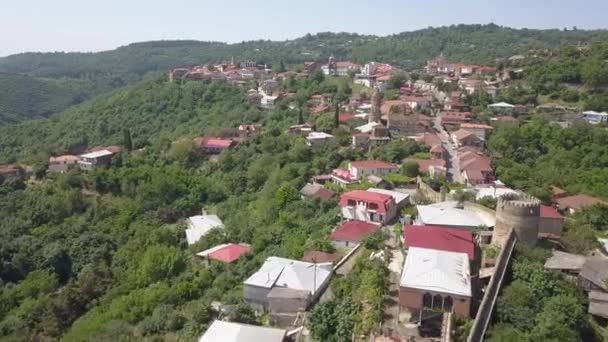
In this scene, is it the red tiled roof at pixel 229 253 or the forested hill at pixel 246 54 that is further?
the forested hill at pixel 246 54

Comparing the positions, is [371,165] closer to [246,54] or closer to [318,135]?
[318,135]

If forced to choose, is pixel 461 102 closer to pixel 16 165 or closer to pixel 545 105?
pixel 545 105

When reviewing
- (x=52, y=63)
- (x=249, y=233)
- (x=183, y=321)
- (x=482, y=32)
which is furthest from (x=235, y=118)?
(x=52, y=63)

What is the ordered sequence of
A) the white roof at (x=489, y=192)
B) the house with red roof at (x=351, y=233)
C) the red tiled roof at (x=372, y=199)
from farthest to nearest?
the white roof at (x=489, y=192)
the red tiled roof at (x=372, y=199)
the house with red roof at (x=351, y=233)

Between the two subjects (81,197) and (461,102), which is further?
(461,102)

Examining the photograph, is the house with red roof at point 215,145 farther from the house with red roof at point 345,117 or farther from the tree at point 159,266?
the tree at point 159,266

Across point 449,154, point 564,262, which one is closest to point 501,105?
point 449,154

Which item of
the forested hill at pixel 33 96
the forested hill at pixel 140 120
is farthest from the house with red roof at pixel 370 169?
the forested hill at pixel 33 96
